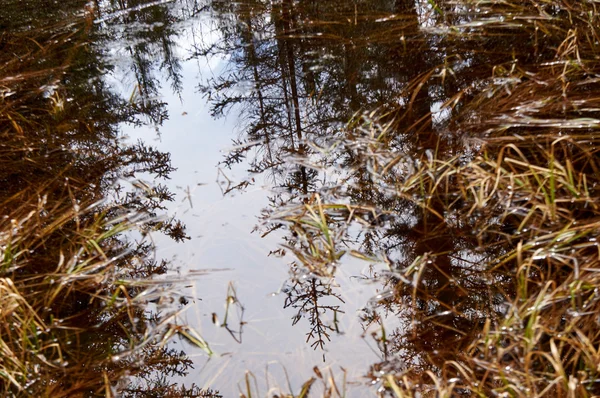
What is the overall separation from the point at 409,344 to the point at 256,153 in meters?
1.26

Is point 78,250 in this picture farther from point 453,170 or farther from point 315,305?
point 453,170

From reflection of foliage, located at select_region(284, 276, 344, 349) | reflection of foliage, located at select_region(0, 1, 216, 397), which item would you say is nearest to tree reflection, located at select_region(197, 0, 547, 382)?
reflection of foliage, located at select_region(284, 276, 344, 349)

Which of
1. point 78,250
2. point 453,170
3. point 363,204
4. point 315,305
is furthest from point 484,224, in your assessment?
point 78,250

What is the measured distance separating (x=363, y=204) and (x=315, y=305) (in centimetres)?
50

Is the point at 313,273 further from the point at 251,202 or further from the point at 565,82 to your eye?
the point at 565,82

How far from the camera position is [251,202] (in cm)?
221

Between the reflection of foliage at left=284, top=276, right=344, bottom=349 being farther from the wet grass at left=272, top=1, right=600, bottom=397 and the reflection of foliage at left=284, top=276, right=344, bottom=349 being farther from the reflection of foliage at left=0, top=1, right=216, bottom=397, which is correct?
the reflection of foliage at left=0, top=1, right=216, bottom=397

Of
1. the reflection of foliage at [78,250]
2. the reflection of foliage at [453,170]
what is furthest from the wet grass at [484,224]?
the reflection of foliage at [78,250]

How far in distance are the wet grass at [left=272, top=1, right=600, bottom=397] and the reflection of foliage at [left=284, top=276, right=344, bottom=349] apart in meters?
0.06

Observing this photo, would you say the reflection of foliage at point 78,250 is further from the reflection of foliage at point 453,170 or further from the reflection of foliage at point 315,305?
the reflection of foliage at point 453,170

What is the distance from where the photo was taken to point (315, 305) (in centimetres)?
171

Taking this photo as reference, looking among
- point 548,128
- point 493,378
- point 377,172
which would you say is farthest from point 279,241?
point 548,128

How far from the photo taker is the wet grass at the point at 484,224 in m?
1.44

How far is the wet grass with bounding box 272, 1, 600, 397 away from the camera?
1.44m
